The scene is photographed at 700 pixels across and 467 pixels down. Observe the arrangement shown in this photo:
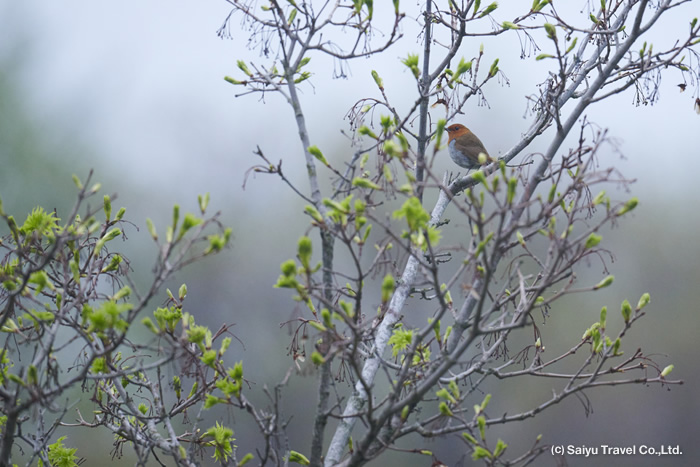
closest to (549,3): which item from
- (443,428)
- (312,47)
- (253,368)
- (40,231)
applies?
(312,47)

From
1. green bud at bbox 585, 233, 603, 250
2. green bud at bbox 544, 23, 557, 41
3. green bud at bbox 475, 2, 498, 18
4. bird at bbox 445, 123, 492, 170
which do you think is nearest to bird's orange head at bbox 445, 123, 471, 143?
bird at bbox 445, 123, 492, 170

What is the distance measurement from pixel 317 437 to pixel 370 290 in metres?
3.93

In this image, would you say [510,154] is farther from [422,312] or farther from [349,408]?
[422,312]

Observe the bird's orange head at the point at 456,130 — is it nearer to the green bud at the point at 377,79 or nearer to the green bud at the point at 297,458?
the green bud at the point at 377,79

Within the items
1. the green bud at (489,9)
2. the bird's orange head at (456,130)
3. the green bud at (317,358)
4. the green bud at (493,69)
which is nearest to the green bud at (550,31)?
the green bud at (489,9)

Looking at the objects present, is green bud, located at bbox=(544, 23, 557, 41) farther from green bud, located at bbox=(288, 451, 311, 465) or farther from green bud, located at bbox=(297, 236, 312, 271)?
green bud, located at bbox=(288, 451, 311, 465)

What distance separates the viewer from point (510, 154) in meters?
1.67

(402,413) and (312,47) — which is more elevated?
(312,47)

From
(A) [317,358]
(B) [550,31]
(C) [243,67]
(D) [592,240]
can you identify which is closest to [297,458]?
(A) [317,358]

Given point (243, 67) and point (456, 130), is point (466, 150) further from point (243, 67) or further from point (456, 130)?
point (243, 67)

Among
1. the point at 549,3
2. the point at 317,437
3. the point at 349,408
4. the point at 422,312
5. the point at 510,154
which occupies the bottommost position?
the point at 317,437

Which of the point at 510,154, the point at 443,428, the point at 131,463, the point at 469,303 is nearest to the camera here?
the point at 443,428

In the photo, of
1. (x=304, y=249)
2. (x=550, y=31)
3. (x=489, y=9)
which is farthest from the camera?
(x=489, y=9)

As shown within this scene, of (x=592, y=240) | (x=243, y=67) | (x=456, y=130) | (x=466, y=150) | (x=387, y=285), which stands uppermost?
(x=456, y=130)
